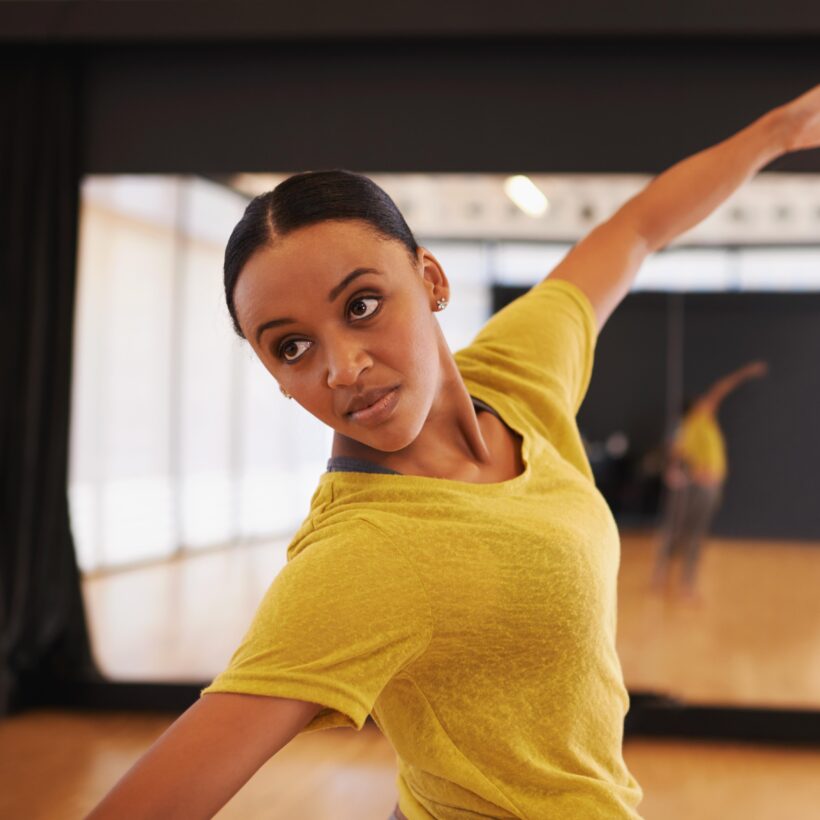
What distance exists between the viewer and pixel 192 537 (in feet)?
14.3

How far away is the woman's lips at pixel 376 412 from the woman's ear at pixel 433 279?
4.7 inches

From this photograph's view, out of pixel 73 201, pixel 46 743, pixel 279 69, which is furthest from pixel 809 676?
pixel 73 201

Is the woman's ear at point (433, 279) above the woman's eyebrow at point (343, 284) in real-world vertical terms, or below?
above

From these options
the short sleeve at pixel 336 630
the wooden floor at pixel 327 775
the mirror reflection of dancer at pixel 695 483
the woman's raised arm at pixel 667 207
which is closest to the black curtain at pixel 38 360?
the wooden floor at pixel 327 775

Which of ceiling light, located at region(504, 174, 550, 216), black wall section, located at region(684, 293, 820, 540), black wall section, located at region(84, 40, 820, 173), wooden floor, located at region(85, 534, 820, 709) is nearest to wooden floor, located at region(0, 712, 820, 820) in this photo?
wooden floor, located at region(85, 534, 820, 709)

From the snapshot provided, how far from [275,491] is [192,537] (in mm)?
556

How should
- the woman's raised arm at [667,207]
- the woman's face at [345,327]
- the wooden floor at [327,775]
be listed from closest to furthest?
the woman's face at [345,327] → the woman's raised arm at [667,207] → the wooden floor at [327,775]

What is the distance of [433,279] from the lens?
0.83 meters

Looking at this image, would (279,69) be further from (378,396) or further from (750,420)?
(378,396)

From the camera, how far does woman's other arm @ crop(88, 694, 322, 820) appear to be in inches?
22.5

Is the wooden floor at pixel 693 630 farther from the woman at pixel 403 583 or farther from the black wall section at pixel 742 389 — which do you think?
the woman at pixel 403 583

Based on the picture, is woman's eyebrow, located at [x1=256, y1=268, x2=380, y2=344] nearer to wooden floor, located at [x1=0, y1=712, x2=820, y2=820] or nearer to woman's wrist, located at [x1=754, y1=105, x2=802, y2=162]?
woman's wrist, located at [x1=754, y1=105, x2=802, y2=162]

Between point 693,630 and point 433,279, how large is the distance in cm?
344

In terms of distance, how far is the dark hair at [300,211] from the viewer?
0.69 meters
